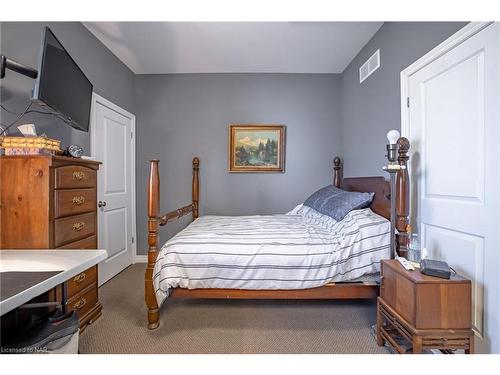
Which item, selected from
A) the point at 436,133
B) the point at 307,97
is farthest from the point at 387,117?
the point at 307,97

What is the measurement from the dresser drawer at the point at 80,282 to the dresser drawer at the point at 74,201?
469 mm

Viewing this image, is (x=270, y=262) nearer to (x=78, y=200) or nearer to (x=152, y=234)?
(x=152, y=234)

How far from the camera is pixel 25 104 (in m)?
1.73

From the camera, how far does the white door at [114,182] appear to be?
2637 millimetres

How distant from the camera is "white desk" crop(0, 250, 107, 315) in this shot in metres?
0.75

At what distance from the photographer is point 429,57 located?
1.68 meters

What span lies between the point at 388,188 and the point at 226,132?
7.19ft

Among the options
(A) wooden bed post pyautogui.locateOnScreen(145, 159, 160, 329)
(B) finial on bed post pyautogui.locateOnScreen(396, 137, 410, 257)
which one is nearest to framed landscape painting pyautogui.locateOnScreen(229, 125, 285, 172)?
(A) wooden bed post pyautogui.locateOnScreen(145, 159, 160, 329)

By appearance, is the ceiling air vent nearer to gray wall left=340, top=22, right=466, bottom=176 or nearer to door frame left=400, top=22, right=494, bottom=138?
gray wall left=340, top=22, right=466, bottom=176

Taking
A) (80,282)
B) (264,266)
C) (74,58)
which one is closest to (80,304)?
(80,282)
